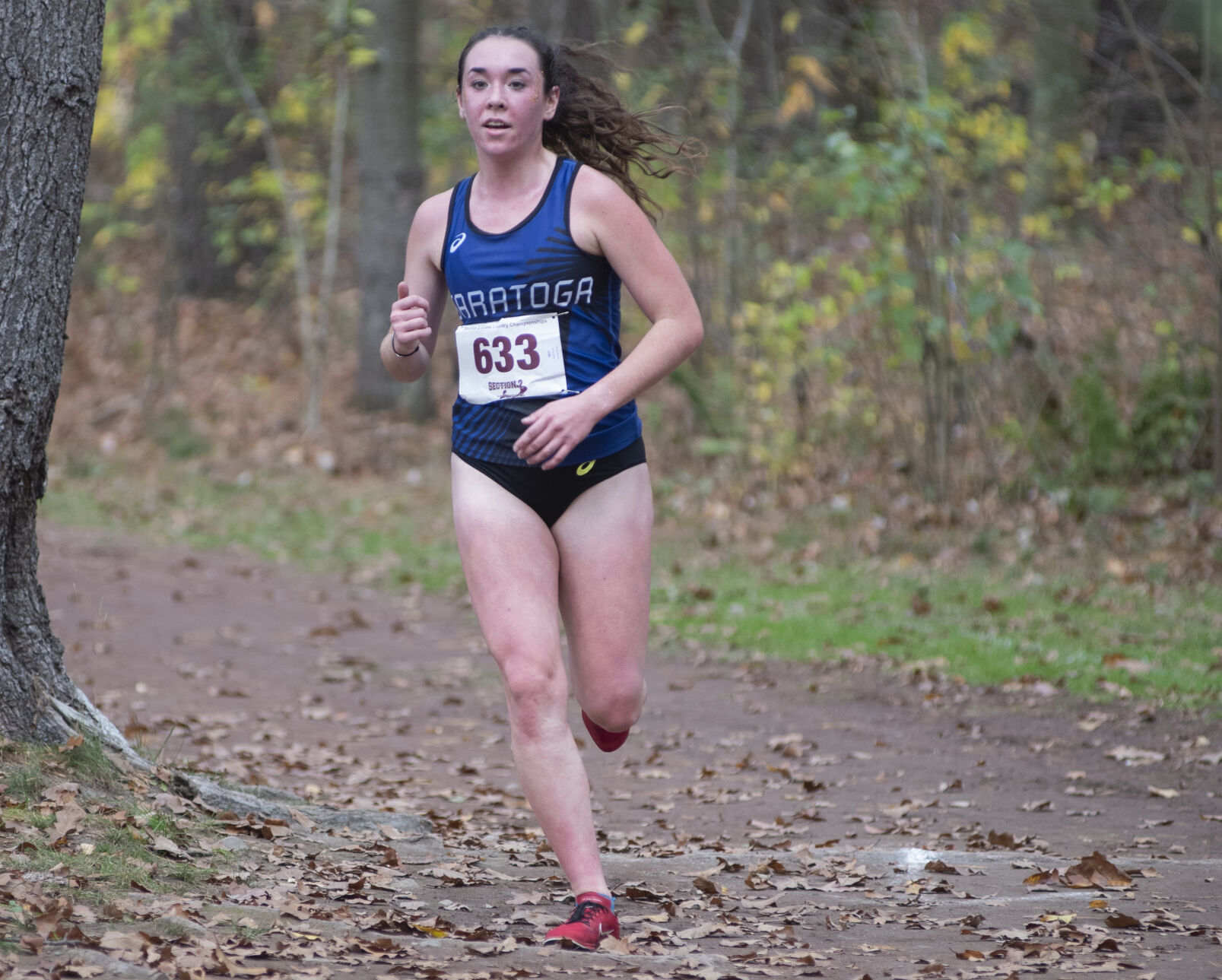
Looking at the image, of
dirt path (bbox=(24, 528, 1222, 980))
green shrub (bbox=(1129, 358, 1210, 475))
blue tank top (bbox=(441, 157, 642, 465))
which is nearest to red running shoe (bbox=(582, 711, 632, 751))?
dirt path (bbox=(24, 528, 1222, 980))

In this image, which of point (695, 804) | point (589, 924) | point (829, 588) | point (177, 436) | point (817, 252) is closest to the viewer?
point (589, 924)

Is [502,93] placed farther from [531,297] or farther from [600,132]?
[531,297]

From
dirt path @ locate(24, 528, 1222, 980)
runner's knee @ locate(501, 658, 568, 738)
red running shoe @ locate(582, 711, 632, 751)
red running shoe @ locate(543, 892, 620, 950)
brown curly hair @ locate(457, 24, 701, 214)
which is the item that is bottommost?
dirt path @ locate(24, 528, 1222, 980)

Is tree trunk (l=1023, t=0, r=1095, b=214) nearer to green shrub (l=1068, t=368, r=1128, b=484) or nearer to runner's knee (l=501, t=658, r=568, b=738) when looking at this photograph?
green shrub (l=1068, t=368, r=1128, b=484)

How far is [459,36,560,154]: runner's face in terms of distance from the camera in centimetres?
370

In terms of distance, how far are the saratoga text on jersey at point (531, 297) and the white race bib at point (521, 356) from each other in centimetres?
3

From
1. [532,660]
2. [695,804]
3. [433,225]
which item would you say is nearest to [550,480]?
[532,660]

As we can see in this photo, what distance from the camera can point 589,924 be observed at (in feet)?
11.4

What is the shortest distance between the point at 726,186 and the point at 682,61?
1.50 meters

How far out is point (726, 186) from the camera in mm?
13141

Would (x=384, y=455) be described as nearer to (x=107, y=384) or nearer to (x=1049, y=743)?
(x=107, y=384)

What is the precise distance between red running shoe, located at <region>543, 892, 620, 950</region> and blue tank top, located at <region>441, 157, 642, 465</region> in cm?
116

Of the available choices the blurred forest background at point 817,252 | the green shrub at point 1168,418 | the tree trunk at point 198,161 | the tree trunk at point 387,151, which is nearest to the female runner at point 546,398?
the blurred forest background at point 817,252

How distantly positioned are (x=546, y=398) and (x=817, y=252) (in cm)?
794
